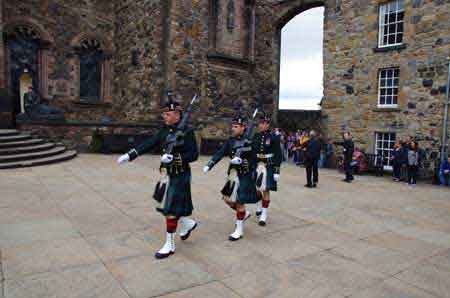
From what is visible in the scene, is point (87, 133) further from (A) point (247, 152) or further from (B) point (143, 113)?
(A) point (247, 152)

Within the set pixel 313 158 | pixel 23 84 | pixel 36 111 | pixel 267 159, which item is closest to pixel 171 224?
pixel 267 159

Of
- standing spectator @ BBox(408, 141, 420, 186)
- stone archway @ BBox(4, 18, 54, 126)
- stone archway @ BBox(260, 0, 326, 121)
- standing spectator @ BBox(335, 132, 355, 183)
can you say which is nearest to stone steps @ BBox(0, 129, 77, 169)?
stone archway @ BBox(4, 18, 54, 126)

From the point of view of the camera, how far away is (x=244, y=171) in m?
5.64

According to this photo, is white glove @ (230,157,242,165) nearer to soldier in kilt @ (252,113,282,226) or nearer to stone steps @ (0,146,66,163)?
soldier in kilt @ (252,113,282,226)

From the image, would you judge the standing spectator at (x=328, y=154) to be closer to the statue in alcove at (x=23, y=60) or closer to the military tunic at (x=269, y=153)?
the military tunic at (x=269, y=153)

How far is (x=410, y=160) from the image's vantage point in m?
12.6

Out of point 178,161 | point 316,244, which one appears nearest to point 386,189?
point 316,244

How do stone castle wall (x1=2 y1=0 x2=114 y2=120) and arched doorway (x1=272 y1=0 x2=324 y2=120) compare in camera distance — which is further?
arched doorway (x1=272 y1=0 x2=324 y2=120)

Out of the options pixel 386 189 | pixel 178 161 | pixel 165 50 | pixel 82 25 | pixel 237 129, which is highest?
pixel 82 25

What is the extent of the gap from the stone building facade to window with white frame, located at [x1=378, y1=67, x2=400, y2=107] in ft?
0.14

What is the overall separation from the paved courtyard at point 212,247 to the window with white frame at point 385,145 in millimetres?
6352

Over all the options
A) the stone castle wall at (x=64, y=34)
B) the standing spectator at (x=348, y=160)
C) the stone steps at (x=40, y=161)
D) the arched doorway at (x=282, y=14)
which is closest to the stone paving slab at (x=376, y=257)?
the standing spectator at (x=348, y=160)

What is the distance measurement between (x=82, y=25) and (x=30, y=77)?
11.8ft

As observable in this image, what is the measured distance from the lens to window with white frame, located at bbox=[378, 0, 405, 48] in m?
14.6
